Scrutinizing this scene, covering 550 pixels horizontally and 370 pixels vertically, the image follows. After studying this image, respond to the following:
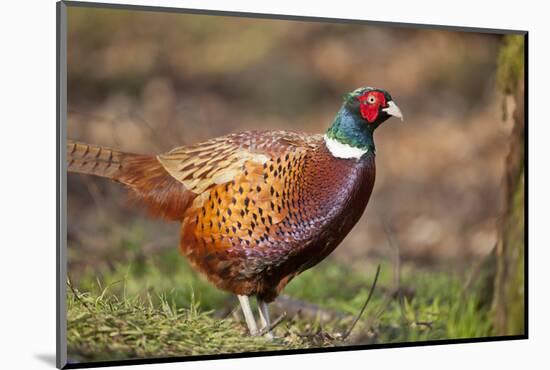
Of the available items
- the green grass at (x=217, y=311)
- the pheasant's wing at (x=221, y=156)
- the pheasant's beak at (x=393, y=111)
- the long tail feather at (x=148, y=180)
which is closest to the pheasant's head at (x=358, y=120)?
the pheasant's beak at (x=393, y=111)

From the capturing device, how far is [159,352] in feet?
15.3

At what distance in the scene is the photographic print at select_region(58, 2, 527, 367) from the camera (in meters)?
4.64

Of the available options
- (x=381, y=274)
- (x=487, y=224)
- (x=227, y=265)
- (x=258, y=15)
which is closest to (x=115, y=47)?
(x=258, y=15)

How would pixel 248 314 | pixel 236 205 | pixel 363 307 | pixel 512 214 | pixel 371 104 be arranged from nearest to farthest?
pixel 236 205
pixel 248 314
pixel 371 104
pixel 363 307
pixel 512 214

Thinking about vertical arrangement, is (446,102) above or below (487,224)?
above

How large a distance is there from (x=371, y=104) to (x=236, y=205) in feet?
2.96

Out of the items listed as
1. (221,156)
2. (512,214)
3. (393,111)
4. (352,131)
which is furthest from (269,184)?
(512,214)

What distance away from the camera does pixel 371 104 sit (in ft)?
16.5

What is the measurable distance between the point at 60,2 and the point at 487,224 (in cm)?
265

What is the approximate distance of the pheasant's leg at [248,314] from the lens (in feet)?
16.0

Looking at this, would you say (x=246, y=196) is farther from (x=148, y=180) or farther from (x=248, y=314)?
(x=248, y=314)

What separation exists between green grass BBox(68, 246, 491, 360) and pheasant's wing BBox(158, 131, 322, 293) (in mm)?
140

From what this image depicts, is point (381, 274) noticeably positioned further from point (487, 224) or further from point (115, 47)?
point (115, 47)

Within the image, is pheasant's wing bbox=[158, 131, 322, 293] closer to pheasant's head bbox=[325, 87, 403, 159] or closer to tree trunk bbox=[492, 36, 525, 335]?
pheasant's head bbox=[325, 87, 403, 159]
